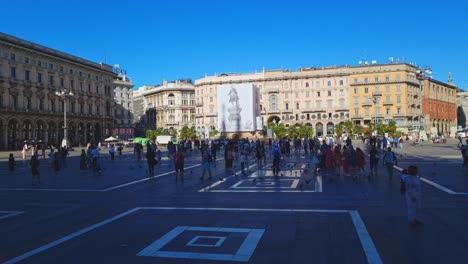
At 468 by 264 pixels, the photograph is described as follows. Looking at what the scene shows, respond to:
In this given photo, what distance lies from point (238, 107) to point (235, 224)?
135ft

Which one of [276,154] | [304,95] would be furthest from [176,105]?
[276,154]

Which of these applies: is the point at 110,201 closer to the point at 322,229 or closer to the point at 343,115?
the point at 322,229

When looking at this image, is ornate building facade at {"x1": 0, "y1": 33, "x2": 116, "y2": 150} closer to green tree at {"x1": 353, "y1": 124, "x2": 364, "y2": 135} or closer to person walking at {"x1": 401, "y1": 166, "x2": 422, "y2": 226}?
green tree at {"x1": 353, "y1": 124, "x2": 364, "y2": 135}

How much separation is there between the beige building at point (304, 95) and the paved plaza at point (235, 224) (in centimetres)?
7828

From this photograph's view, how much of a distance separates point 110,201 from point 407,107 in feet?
286

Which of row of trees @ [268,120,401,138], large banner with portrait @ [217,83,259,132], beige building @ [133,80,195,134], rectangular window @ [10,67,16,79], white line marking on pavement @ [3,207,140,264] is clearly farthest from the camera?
beige building @ [133,80,195,134]

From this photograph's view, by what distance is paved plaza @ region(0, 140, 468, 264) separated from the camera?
22.4 ft

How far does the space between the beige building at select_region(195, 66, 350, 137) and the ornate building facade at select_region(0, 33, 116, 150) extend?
2903 centimetres

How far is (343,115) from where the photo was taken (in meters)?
91.6

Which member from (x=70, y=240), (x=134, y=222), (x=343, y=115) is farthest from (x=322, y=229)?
(x=343, y=115)

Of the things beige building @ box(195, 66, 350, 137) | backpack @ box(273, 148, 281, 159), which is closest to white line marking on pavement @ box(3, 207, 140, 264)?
backpack @ box(273, 148, 281, 159)

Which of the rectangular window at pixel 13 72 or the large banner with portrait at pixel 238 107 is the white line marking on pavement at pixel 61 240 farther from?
the rectangular window at pixel 13 72

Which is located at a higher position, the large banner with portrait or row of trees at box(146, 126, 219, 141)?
the large banner with portrait

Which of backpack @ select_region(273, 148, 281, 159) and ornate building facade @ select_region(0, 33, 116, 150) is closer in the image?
backpack @ select_region(273, 148, 281, 159)
